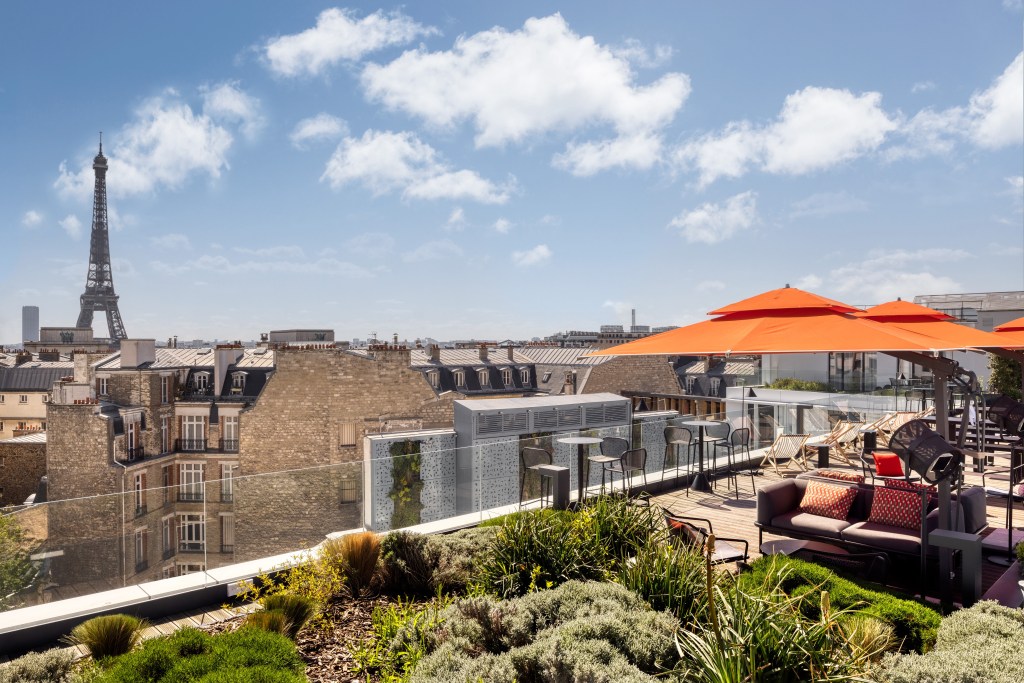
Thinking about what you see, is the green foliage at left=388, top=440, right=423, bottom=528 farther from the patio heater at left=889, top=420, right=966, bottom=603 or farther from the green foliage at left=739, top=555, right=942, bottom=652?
the patio heater at left=889, top=420, right=966, bottom=603

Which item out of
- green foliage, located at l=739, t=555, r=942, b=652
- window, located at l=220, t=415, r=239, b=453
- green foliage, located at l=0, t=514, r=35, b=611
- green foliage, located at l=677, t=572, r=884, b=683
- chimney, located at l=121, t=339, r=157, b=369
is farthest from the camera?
chimney, located at l=121, t=339, r=157, b=369

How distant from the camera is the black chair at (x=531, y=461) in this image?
796 cm

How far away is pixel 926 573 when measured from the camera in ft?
17.2

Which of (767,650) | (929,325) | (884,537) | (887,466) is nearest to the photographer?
(767,650)

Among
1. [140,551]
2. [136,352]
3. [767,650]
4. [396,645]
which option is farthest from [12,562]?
[136,352]

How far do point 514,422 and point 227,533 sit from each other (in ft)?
19.9

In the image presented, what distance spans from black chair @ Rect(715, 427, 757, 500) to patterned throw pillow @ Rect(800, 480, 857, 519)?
316 cm

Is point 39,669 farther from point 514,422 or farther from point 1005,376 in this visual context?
point 1005,376

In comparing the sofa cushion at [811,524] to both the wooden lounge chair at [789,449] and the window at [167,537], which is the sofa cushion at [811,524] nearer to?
the wooden lounge chair at [789,449]

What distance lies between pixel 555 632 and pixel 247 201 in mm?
54909

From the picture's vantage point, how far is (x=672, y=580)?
165 inches

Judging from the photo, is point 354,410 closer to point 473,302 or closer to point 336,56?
point 336,56

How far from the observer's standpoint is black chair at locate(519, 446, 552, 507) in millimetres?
7965

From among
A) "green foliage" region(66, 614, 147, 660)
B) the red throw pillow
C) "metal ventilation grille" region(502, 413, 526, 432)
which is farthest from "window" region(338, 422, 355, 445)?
"green foliage" region(66, 614, 147, 660)
